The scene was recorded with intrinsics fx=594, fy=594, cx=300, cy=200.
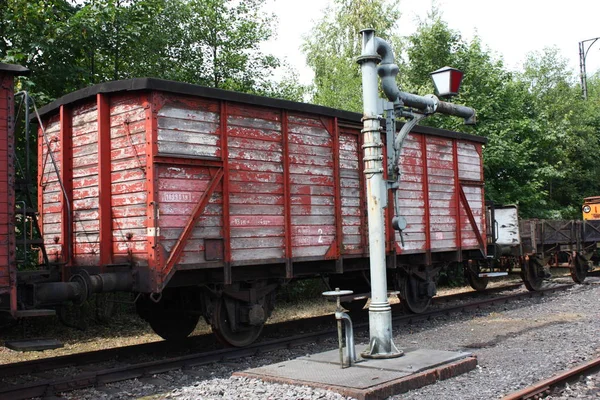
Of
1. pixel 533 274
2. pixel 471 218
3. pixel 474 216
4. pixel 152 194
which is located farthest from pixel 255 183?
pixel 533 274

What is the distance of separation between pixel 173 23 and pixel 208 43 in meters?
1.58

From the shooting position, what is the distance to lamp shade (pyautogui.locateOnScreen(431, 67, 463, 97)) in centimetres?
746

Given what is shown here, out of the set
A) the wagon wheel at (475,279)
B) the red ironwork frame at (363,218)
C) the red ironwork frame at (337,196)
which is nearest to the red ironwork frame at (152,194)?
the red ironwork frame at (337,196)

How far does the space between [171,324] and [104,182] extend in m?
2.74

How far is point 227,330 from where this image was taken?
8.46m

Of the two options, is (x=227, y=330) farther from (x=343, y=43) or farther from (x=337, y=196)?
(x=343, y=43)

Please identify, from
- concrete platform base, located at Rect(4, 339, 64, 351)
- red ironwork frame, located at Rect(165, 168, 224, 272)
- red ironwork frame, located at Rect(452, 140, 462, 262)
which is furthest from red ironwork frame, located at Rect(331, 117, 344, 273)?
concrete platform base, located at Rect(4, 339, 64, 351)

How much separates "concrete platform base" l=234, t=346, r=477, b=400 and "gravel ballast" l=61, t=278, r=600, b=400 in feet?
0.35

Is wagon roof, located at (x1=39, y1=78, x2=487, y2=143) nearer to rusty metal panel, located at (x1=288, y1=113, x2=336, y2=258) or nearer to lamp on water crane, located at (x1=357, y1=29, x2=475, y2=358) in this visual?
rusty metal panel, located at (x1=288, y1=113, x2=336, y2=258)

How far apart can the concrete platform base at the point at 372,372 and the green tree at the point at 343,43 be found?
60.1 ft

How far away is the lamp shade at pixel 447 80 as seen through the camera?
746cm

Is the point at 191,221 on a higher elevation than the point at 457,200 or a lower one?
lower

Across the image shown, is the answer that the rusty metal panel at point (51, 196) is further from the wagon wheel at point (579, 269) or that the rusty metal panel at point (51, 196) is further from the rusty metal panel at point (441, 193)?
the wagon wheel at point (579, 269)

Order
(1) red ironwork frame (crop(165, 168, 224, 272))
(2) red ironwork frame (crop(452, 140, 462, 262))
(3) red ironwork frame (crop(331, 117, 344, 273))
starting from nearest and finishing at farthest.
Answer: (1) red ironwork frame (crop(165, 168, 224, 272)) → (3) red ironwork frame (crop(331, 117, 344, 273)) → (2) red ironwork frame (crop(452, 140, 462, 262))
